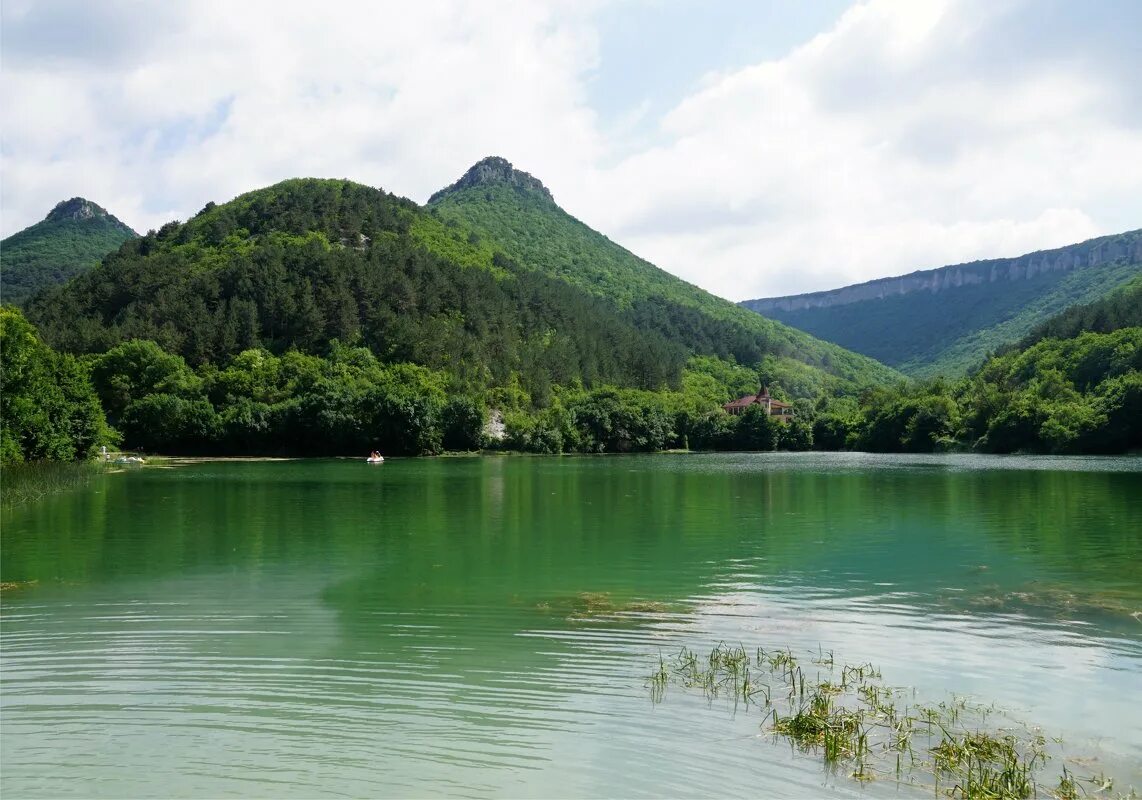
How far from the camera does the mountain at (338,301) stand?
137 m

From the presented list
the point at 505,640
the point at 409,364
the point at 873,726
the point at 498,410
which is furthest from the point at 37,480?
the point at 498,410

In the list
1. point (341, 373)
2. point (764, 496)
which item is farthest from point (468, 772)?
point (341, 373)

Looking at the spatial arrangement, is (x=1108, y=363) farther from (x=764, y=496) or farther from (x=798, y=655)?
(x=798, y=655)

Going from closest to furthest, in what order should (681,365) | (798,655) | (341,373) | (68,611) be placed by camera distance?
(798,655) < (68,611) < (341,373) < (681,365)

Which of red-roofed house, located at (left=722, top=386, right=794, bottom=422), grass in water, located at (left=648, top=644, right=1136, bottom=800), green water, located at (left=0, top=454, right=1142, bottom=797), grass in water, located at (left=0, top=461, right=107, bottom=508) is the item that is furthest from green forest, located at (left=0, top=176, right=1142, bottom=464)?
grass in water, located at (left=648, top=644, right=1136, bottom=800)

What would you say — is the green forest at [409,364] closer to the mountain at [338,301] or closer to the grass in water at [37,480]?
the mountain at [338,301]

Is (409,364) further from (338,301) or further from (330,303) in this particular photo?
(330,303)

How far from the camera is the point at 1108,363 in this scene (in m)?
118

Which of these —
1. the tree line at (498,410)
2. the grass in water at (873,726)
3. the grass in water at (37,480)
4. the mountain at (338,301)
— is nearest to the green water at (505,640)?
the grass in water at (873,726)

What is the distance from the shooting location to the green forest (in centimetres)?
11362

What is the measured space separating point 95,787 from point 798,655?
10.3 meters

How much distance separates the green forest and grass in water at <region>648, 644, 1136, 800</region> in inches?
3077

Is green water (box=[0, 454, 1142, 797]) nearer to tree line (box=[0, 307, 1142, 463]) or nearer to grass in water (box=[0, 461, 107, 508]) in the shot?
grass in water (box=[0, 461, 107, 508])

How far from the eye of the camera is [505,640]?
1518 centimetres
